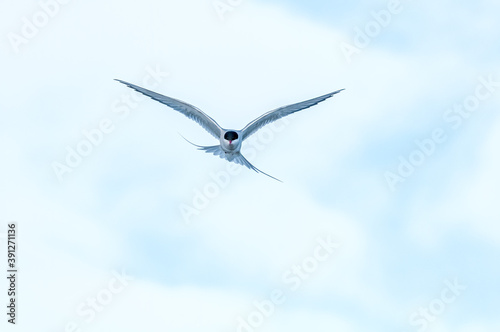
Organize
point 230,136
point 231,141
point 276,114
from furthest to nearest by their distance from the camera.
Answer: point 276,114
point 230,136
point 231,141

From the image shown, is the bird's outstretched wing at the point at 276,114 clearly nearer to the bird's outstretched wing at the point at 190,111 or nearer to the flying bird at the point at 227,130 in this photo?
the flying bird at the point at 227,130

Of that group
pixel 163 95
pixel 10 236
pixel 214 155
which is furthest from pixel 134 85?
pixel 10 236

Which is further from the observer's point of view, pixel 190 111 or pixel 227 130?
pixel 190 111

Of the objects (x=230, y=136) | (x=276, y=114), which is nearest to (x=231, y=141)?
(x=230, y=136)

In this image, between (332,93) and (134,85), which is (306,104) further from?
(134,85)

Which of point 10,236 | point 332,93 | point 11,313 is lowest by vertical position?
point 11,313

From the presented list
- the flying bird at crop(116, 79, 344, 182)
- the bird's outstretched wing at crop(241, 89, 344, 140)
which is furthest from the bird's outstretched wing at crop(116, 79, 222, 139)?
the bird's outstretched wing at crop(241, 89, 344, 140)

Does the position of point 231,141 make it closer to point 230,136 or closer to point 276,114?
point 230,136
